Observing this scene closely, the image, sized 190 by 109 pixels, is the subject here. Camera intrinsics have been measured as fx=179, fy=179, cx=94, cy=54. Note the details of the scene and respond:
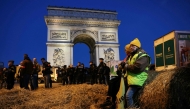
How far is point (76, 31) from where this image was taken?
26.1 metres

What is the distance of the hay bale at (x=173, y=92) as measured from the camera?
108 inches

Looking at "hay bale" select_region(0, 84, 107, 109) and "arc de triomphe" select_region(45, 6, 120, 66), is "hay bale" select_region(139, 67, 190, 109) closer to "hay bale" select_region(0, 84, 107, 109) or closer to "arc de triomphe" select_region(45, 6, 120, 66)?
"hay bale" select_region(0, 84, 107, 109)

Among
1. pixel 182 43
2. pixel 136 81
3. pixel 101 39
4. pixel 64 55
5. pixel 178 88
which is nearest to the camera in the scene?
pixel 178 88

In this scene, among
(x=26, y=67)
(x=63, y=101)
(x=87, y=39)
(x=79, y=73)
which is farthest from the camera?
(x=87, y=39)

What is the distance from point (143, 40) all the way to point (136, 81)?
141928mm

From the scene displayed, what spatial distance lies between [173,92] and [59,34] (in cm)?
2355

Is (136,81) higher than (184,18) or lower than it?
lower

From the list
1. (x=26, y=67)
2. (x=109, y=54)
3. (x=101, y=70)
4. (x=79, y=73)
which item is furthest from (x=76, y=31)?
(x=26, y=67)

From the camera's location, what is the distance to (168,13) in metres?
136

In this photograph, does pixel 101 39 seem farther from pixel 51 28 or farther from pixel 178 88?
pixel 178 88

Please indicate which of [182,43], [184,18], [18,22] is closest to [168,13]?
[184,18]

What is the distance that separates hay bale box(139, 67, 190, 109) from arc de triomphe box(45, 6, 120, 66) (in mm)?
22347

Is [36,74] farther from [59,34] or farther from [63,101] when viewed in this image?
[59,34]

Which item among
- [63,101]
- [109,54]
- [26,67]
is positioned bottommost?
[63,101]
